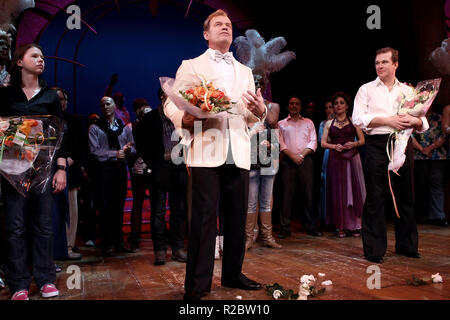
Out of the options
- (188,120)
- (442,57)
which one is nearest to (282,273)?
(188,120)

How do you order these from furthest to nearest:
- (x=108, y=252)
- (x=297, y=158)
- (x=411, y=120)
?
(x=297, y=158) < (x=108, y=252) < (x=411, y=120)

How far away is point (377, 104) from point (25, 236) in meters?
3.03

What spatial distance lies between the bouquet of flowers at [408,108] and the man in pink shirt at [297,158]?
5.47ft

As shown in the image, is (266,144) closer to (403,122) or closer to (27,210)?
(403,122)

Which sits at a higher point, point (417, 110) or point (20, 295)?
point (417, 110)

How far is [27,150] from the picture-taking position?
2.35 metres

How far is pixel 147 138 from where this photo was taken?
3.73 m

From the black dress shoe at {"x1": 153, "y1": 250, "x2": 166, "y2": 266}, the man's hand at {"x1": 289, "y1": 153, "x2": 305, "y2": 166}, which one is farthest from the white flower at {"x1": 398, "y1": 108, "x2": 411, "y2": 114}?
the black dress shoe at {"x1": 153, "y1": 250, "x2": 166, "y2": 266}

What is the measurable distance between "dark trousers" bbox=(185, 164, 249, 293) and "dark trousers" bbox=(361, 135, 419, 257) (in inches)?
60.6

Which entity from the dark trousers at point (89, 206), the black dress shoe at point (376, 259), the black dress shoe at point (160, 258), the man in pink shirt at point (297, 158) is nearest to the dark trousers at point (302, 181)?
the man in pink shirt at point (297, 158)

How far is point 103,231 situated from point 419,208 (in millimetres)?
4976

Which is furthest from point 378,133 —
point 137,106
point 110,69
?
point 110,69

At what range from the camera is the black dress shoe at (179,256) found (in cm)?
359

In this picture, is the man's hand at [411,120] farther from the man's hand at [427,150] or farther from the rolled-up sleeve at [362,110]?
the man's hand at [427,150]
